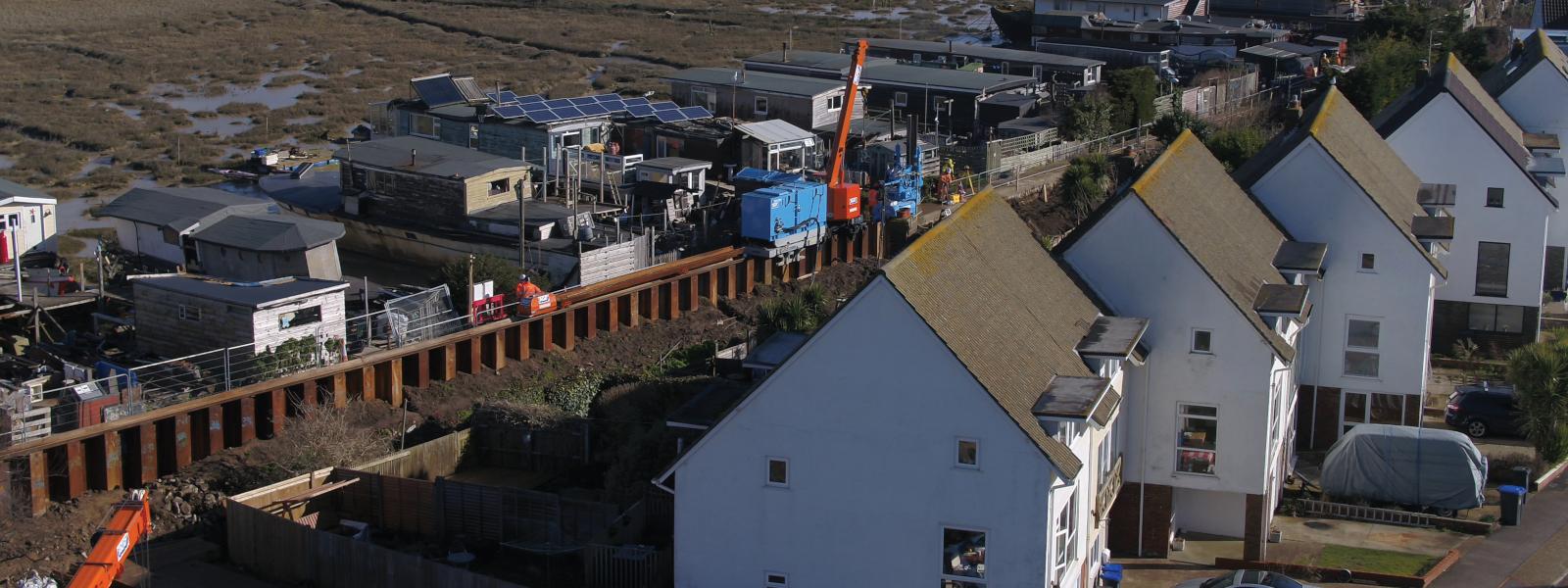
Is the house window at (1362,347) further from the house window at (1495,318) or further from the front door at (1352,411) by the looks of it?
the house window at (1495,318)

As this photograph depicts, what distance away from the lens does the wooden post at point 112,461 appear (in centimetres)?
3322

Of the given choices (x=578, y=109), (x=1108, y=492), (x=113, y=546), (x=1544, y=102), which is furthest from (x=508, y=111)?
(x=113, y=546)

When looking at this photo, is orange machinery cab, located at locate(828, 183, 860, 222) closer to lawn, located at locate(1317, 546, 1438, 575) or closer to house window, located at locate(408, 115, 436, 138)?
house window, located at locate(408, 115, 436, 138)

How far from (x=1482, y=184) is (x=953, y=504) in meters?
26.2

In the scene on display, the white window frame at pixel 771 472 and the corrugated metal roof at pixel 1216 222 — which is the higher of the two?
the corrugated metal roof at pixel 1216 222

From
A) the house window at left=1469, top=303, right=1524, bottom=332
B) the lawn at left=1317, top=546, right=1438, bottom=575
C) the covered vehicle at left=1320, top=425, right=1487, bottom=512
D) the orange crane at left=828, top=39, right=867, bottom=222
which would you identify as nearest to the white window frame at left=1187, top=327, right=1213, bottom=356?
the lawn at left=1317, top=546, right=1438, bottom=575

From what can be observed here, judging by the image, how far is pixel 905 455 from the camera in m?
23.6

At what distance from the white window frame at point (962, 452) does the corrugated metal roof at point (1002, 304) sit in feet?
2.32

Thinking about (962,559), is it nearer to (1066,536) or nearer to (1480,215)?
(1066,536)

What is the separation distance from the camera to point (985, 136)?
7075 centimetres

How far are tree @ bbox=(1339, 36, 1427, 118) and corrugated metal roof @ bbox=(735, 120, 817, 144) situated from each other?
2301 centimetres

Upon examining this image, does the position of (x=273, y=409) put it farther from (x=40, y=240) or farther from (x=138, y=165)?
(x=138, y=165)

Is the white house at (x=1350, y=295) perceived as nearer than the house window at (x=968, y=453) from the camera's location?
No

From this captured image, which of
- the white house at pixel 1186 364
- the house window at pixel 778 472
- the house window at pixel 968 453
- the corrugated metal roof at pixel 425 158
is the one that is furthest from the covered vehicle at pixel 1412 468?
the corrugated metal roof at pixel 425 158
